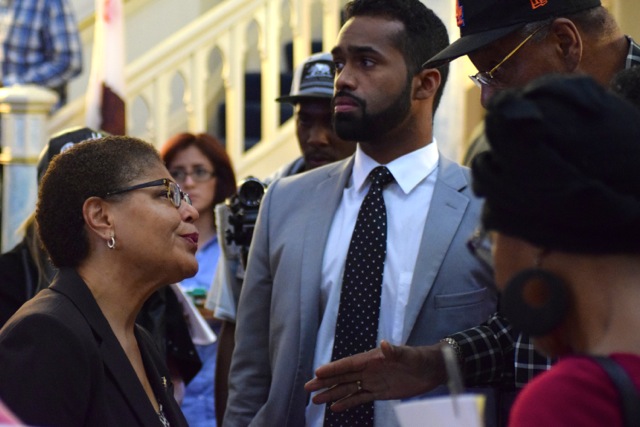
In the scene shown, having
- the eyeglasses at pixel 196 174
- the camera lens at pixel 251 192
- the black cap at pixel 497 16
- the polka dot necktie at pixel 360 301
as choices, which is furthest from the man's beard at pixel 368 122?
the eyeglasses at pixel 196 174

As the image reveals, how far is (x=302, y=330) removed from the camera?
3.60 m

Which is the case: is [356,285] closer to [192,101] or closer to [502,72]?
[502,72]

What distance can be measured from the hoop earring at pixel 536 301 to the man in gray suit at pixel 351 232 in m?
1.57

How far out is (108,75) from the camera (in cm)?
830

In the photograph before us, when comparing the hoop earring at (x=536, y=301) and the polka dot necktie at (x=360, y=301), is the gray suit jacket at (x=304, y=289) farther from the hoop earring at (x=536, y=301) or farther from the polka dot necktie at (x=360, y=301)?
the hoop earring at (x=536, y=301)

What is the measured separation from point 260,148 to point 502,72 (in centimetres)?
554

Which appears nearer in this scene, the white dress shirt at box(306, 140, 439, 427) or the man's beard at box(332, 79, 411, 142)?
the white dress shirt at box(306, 140, 439, 427)

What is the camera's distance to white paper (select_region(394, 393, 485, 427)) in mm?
1727

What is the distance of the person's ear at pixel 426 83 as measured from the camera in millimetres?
3941

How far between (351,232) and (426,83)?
24.3 inches

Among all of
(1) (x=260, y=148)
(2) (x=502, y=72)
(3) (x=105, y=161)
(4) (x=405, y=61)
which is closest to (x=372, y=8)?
(4) (x=405, y=61)

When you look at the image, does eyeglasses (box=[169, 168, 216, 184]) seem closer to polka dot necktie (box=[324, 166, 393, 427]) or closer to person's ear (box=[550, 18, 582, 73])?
polka dot necktie (box=[324, 166, 393, 427])

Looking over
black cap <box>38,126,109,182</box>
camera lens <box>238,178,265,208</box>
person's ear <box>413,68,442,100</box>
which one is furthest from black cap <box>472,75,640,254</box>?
black cap <box>38,126,109,182</box>

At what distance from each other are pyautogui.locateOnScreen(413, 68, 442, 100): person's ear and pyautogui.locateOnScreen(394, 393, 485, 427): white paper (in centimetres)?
226
